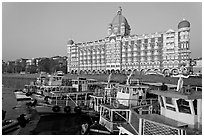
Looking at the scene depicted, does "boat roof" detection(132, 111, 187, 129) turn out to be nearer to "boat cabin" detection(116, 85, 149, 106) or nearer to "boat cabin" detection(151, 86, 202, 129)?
"boat cabin" detection(151, 86, 202, 129)

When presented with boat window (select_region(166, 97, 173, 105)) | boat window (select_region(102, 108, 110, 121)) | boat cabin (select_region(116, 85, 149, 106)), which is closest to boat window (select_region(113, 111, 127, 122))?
boat window (select_region(102, 108, 110, 121))

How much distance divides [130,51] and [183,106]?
25.2m

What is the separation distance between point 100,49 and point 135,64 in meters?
7.21

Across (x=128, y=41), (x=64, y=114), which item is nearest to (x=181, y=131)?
(x=64, y=114)

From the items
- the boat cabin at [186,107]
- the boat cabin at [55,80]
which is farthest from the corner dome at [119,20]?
the boat cabin at [186,107]

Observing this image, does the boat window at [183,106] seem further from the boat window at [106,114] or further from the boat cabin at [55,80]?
the boat cabin at [55,80]

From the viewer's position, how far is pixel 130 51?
2894 cm

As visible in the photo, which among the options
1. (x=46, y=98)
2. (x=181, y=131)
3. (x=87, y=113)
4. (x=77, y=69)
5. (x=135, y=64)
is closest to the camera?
(x=181, y=131)

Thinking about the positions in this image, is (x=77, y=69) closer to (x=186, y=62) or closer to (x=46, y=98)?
(x=186, y=62)

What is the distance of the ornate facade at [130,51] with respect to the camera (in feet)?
79.2

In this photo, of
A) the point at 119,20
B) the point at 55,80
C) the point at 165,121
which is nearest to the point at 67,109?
the point at 55,80

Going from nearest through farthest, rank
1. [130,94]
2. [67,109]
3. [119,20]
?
1. [130,94]
2. [67,109]
3. [119,20]

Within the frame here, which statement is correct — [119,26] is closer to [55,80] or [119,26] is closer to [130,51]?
[130,51]

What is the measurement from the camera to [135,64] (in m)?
27.8
